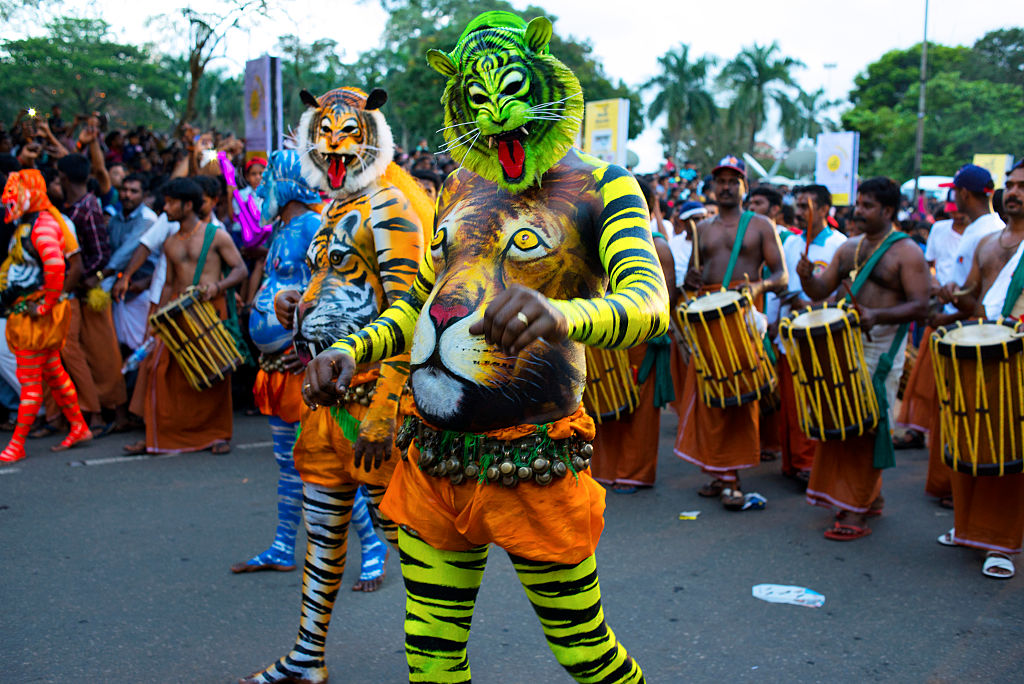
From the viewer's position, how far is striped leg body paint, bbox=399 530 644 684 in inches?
91.6

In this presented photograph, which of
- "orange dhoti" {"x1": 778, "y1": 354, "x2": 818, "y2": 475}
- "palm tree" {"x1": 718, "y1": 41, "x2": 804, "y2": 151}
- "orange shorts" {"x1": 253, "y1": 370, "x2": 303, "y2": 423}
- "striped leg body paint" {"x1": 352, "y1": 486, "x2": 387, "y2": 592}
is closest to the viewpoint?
"orange shorts" {"x1": 253, "y1": 370, "x2": 303, "y2": 423}

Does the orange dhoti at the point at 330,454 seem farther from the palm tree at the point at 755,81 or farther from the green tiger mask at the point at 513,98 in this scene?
the palm tree at the point at 755,81

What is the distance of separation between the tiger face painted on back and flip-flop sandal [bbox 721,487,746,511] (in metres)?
3.40

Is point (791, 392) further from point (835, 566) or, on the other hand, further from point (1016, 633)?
point (1016, 633)

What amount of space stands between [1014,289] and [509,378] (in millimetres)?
3844

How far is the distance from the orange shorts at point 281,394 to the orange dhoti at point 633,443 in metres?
2.66

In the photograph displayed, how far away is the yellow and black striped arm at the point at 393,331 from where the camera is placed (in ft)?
8.05

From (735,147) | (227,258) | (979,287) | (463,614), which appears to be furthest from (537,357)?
(735,147)

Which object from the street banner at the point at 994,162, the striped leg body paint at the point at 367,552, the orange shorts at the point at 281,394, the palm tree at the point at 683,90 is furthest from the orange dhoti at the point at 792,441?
the palm tree at the point at 683,90

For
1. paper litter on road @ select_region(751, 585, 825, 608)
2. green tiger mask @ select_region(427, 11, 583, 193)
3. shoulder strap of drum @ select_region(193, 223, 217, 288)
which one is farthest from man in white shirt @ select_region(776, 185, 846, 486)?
shoulder strap of drum @ select_region(193, 223, 217, 288)

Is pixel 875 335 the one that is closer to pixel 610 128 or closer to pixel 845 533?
pixel 845 533

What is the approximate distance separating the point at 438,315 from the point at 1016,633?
128 inches

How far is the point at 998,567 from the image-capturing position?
15.4 feet

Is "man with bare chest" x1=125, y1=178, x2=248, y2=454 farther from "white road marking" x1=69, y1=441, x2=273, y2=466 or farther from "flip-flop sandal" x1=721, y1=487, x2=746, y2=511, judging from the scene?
"flip-flop sandal" x1=721, y1=487, x2=746, y2=511
